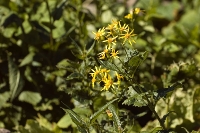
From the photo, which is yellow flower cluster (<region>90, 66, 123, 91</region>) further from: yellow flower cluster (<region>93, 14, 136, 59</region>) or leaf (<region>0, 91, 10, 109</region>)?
leaf (<region>0, 91, 10, 109</region>)

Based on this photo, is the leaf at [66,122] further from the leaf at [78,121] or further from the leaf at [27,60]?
the leaf at [78,121]

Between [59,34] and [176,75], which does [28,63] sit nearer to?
[59,34]

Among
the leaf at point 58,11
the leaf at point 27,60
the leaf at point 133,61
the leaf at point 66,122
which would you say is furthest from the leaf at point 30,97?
the leaf at point 133,61

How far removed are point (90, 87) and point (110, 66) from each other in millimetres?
425

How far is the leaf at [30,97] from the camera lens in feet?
7.75

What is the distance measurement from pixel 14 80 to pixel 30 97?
0.42ft

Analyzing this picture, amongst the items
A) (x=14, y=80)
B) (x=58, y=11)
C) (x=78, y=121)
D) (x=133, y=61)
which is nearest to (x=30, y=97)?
(x=14, y=80)

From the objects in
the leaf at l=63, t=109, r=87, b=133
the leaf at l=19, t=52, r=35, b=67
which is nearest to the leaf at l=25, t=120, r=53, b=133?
the leaf at l=19, t=52, r=35, b=67

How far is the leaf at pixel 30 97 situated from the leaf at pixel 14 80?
0.22 ft

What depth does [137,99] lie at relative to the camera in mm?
1637

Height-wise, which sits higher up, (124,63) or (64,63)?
(64,63)

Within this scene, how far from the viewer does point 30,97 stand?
2375 mm

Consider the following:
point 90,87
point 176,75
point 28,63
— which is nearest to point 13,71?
point 28,63

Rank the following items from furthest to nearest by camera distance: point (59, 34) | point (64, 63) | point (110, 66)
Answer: point (59, 34) < point (64, 63) < point (110, 66)
